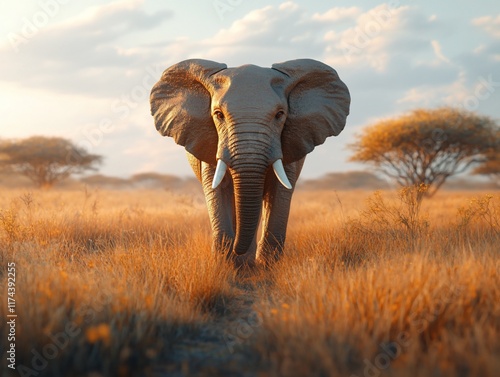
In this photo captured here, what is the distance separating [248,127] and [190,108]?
117 cm

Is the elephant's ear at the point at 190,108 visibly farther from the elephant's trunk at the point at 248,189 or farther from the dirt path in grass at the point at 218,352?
the dirt path in grass at the point at 218,352

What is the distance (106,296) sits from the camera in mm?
4176

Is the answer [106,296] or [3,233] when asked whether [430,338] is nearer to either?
[106,296]

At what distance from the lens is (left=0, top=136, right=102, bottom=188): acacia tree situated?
37250mm

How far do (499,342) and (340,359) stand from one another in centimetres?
104

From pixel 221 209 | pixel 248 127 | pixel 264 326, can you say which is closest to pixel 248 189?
pixel 248 127

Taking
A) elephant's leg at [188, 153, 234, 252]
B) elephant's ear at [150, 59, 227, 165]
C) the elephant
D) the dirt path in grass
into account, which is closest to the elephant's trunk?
the elephant

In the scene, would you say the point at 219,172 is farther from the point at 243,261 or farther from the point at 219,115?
the point at 243,261

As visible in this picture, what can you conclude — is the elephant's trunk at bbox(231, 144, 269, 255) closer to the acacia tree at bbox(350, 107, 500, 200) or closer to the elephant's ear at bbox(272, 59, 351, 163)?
the elephant's ear at bbox(272, 59, 351, 163)

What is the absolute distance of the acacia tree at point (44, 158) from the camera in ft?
122

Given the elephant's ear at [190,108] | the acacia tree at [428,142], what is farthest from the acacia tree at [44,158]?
the elephant's ear at [190,108]

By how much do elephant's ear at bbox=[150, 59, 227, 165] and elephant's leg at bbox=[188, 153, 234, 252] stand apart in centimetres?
40

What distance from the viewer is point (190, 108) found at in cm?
631

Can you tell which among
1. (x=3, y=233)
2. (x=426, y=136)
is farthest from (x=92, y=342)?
(x=426, y=136)
